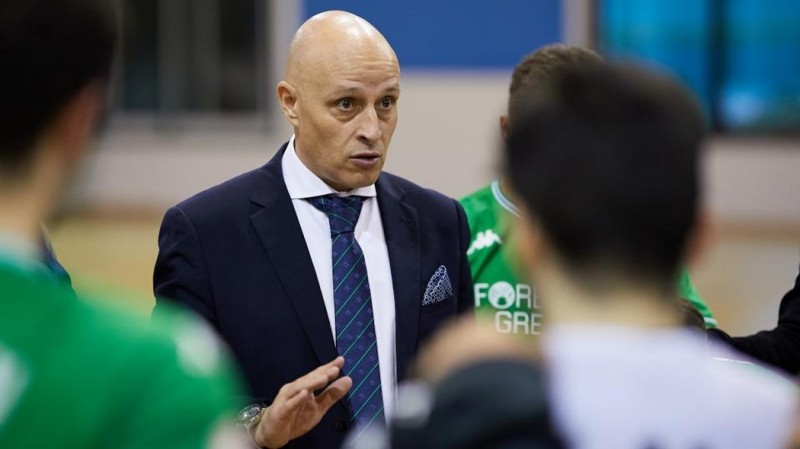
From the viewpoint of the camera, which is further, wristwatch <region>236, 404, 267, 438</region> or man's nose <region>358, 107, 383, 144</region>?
man's nose <region>358, 107, 383, 144</region>

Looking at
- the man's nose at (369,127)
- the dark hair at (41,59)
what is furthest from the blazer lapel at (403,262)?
the dark hair at (41,59)

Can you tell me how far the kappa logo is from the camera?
3.03 m

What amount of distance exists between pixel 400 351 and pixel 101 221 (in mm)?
10059

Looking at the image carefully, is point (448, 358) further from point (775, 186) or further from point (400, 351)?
point (775, 186)

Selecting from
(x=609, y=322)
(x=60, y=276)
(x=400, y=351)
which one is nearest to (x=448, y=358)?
(x=609, y=322)

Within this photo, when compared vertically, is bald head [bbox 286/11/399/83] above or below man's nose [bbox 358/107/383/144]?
above

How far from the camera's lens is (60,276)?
2.13 m

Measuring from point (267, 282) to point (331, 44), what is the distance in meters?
0.56

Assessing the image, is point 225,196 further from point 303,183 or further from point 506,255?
point 506,255

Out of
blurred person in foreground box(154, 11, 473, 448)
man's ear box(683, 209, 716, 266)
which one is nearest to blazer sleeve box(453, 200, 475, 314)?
blurred person in foreground box(154, 11, 473, 448)

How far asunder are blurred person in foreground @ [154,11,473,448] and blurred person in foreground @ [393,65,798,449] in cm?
117

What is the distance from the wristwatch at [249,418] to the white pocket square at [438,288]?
44 cm

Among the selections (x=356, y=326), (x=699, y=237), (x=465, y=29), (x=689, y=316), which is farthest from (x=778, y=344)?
(x=465, y=29)

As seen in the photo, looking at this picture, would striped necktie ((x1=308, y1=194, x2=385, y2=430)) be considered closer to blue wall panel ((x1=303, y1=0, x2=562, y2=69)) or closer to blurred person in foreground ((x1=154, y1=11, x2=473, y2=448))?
blurred person in foreground ((x1=154, y1=11, x2=473, y2=448))
